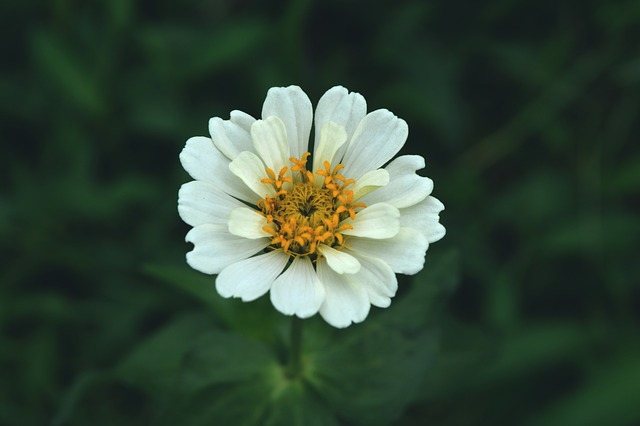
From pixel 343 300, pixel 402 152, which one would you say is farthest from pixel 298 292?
pixel 402 152

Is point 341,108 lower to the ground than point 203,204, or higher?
higher

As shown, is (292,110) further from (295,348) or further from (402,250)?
(295,348)
